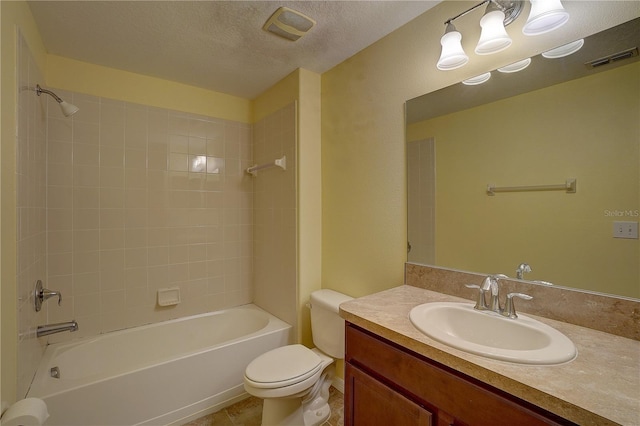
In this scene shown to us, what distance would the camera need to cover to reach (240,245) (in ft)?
8.63

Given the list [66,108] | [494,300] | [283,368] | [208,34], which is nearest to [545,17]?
[494,300]

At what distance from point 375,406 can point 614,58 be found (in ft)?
4.78

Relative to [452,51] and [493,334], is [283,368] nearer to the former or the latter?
[493,334]

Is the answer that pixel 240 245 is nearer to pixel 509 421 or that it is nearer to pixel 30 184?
pixel 30 184

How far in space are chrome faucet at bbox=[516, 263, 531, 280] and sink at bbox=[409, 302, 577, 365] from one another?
153 millimetres

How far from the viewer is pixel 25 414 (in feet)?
3.18

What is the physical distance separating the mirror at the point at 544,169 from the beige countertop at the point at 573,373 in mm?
206

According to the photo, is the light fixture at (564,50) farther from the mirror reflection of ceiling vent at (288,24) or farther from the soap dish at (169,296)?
the soap dish at (169,296)

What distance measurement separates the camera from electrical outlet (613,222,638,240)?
871 mm

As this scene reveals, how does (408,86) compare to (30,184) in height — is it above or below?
above

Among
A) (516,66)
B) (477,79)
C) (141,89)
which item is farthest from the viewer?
(141,89)

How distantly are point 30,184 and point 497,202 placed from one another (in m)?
2.35

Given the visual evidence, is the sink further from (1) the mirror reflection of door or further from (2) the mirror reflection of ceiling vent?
(2) the mirror reflection of ceiling vent

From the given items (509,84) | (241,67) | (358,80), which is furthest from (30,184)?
(509,84)
